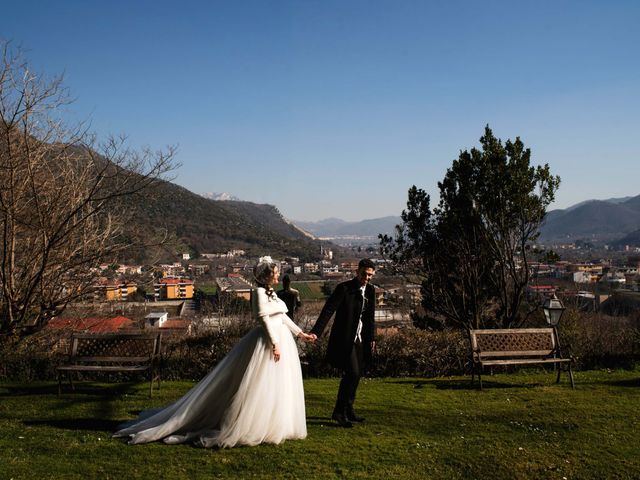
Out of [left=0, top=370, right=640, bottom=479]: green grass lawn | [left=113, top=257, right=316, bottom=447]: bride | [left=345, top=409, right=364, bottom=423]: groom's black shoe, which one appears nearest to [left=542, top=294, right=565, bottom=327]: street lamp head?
[left=0, top=370, right=640, bottom=479]: green grass lawn

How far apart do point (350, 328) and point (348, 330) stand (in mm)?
32

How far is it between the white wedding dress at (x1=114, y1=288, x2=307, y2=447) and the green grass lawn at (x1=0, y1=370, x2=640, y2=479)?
0.14 m

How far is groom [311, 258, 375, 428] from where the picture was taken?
19.2 feet

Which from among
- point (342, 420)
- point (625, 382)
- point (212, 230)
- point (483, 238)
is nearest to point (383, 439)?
point (342, 420)

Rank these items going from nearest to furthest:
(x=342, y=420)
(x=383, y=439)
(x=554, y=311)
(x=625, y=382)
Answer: (x=383, y=439)
(x=342, y=420)
(x=625, y=382)
(x=554, y=311)

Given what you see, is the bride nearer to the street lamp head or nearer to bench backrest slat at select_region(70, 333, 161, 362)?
bench backrest slat at select_region(70, 333, 161, 362)

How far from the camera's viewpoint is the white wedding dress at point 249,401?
516 cm

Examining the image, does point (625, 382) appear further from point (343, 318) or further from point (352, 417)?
point (343, 318)

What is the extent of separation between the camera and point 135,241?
10539 millimetres

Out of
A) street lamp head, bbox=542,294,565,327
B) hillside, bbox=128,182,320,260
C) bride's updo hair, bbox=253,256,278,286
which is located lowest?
street lamp head, bbox=542,294,565,327

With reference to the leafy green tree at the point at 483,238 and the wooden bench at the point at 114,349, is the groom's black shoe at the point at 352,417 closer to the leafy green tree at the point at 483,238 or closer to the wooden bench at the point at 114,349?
the wooden bench at the point at 114,349

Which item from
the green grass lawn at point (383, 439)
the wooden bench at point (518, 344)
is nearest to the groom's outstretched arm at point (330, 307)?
the green grass lawn at point (383, 439)

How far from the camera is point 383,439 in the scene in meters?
5.63

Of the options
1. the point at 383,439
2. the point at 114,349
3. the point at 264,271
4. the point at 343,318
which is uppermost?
the point at 264,271
